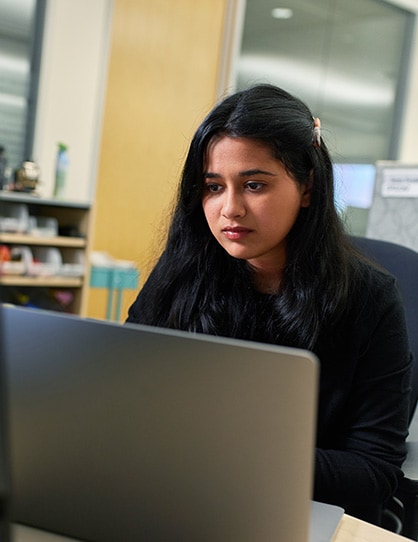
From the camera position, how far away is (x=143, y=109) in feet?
14.4

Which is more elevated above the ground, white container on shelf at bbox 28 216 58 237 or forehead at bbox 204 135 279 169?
forehead at bbox 204 135 279 169

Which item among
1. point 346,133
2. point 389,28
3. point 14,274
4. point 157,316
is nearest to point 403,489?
point 157,316

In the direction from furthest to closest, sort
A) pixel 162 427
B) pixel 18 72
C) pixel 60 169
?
pixel 18 72
pixel 60 169
pixel 162 427

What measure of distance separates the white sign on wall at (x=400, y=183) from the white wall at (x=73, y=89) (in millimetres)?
2347

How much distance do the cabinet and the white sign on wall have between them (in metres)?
1.88

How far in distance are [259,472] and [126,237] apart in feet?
12.5

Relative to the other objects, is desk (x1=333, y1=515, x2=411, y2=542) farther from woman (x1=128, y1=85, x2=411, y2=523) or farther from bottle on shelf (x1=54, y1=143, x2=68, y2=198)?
bottle on shelf (x1=54, y1=143, x2=68, y2=198)

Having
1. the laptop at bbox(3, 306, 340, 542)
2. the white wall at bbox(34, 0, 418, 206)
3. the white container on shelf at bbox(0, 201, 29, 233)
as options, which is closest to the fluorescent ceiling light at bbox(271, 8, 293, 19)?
the white wall at bbox(34, 0, 418, 206)

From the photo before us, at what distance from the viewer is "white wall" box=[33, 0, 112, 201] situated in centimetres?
402

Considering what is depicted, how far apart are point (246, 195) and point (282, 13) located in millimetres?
3818

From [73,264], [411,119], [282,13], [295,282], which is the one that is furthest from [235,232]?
[411,119]

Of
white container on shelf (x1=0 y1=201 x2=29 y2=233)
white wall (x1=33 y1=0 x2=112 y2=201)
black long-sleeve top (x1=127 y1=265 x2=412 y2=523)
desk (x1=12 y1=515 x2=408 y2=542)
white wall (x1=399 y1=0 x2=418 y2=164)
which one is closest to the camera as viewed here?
desk (x1=12 y1=515 x2=408 y2=542)

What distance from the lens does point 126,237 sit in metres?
4.41

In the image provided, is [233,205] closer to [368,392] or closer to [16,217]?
[368,392]
